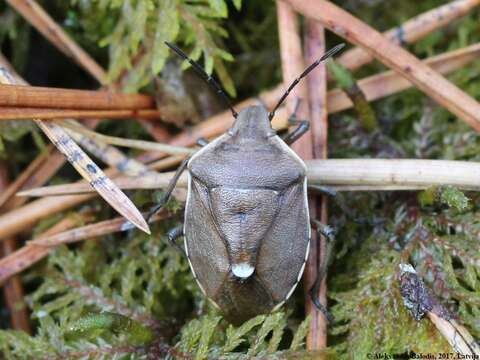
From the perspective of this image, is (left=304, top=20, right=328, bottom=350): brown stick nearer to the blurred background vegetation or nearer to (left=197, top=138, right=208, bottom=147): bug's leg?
the blurred background vegetation

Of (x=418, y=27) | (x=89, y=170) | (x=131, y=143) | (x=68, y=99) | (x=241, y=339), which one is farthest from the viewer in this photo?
(x=418, y=27)

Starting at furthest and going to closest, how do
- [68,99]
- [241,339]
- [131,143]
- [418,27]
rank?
[418,27]
[131,143]
[68,99]
[241,339]

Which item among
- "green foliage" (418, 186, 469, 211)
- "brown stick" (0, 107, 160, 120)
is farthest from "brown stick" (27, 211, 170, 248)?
"green foliage" (418, 186, 469, 211)

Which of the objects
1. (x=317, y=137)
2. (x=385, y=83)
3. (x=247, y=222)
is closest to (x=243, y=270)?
(x=247, y=222)

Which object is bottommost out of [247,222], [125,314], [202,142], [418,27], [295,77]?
[125,314]

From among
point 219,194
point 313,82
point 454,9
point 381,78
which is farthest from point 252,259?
point 454,9

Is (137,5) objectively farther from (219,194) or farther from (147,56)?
(219,194)

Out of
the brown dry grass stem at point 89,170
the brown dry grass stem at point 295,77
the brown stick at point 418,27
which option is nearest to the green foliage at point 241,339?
the brown dry grass stem at point 295,77

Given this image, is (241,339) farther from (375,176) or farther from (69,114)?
(69,114)
